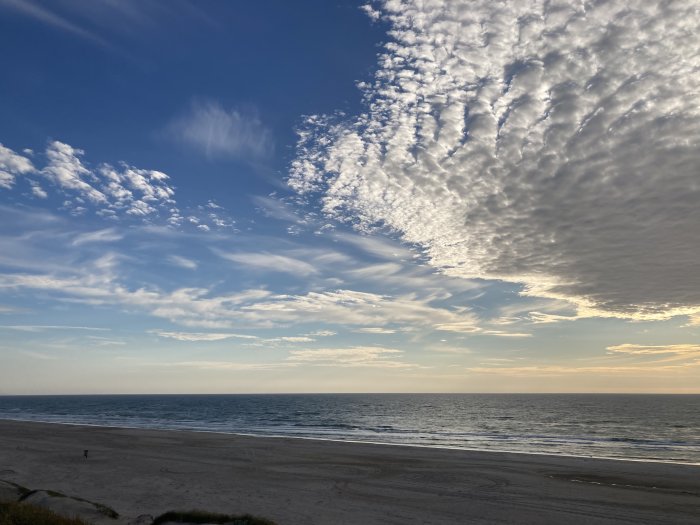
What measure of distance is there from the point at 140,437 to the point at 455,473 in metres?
35.3

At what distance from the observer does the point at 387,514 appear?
18969mm

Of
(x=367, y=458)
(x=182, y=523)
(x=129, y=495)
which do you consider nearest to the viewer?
(x=182, y=523)

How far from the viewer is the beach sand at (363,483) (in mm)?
19258

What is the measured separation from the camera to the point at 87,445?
138 ft

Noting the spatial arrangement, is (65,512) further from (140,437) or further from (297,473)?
(140,437)

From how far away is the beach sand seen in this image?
1926 centimetres

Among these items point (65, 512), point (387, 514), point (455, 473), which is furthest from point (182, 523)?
point (455, 473)

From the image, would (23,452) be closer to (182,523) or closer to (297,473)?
(297,473)

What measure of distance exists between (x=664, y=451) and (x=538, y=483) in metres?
25.6

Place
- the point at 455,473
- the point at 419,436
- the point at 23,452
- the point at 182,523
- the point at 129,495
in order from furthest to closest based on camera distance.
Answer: the point at 419,436, the point at 23,452, the point at 455,473, the point at 129,495, the point at 182,523

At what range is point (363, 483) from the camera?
82.5ft

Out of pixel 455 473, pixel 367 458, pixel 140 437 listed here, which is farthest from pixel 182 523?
pixel 140 437

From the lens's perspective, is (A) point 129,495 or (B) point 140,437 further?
(B) point 140,437

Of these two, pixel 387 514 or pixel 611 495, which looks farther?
pixel 611 495
